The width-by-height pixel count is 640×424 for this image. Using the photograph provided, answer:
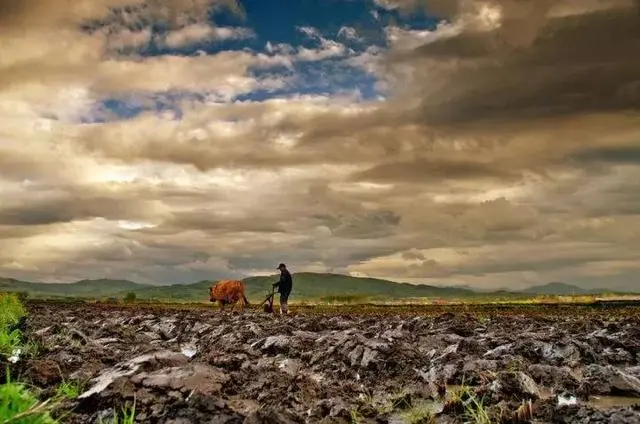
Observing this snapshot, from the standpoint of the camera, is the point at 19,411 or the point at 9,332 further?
the point at 9,332

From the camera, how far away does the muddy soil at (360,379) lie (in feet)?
26.6

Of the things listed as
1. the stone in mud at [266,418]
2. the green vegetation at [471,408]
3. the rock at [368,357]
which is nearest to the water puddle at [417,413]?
the green vegetation at [471,408]

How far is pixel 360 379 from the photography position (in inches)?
508

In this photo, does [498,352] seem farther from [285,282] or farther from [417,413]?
[285,282]

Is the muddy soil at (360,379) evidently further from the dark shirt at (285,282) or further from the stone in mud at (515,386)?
the dark shirt at (285,282)

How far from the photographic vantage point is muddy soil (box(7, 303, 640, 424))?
8102 millimetres

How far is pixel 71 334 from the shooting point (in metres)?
20.2

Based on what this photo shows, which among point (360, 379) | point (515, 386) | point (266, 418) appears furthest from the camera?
point (360, 379)

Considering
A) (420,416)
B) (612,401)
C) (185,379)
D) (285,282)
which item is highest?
(285,282)

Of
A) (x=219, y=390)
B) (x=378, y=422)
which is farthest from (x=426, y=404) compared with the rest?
(x=219, y=390)

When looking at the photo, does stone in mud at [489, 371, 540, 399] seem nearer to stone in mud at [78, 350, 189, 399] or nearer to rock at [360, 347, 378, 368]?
rock at [360, 347, 378, 368]

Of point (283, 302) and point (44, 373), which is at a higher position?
point (283, 302)

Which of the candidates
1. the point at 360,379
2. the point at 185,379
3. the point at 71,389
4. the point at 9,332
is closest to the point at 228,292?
the point at 9,332

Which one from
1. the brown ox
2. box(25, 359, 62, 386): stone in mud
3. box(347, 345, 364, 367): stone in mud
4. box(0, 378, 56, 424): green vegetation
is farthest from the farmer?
box(0, 378, 56, 424): green vegetation
